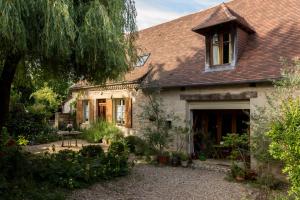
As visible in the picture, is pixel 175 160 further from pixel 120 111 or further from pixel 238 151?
pixel 120 111

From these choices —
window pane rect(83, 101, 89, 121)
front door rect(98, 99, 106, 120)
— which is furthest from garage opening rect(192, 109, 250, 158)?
window pane rect(83, 101, 89, 121)

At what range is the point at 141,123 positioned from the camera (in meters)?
13.6

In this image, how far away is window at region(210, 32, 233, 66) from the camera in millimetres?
10945

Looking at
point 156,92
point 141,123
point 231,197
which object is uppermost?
point 156,92

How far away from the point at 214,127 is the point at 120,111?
5.23 m

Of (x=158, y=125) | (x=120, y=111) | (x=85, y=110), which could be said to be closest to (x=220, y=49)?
(x=158, y=125)

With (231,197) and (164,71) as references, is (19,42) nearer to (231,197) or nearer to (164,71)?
(231,197)

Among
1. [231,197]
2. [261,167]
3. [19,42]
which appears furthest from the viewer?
[261,167]

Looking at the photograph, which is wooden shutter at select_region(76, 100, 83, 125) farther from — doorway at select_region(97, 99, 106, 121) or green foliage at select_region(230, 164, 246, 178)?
green foliage at select_region(230, 164, 246, 178)

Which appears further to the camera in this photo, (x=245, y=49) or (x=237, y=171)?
(x=245, y=49)

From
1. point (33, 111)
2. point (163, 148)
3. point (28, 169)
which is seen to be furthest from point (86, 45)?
point (33, 111)

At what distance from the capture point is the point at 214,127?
12.1m

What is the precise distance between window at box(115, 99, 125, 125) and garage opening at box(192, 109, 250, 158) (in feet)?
14.5

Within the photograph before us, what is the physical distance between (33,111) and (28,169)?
441 inches
